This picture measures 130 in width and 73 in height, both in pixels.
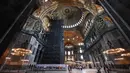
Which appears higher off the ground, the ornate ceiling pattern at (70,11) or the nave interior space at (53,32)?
the ornate ceiling pattern at (70,11)

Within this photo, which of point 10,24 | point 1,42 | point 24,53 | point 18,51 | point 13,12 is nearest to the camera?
point 1,42

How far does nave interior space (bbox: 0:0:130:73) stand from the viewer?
360cm

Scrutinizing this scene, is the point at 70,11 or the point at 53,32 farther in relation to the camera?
the point at 70,11

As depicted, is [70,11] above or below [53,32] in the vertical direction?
above

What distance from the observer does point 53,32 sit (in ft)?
62.7

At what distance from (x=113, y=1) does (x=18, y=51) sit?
9.52 m

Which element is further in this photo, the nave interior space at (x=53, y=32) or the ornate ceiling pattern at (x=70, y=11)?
the ornate ceiling pattern at (x=70, y=11)

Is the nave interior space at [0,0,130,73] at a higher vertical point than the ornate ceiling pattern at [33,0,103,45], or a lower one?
lower

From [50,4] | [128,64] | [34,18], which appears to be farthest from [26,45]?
[128,64]

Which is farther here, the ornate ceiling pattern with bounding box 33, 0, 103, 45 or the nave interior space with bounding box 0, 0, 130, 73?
the ornate ceiling pattern with bounding box 33, 0, 103, 45

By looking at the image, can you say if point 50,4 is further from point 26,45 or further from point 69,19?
point 69,19

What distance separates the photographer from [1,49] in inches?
111

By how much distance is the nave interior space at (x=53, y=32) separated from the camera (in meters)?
3.60

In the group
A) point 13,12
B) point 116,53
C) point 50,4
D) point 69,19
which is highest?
point 69,19
